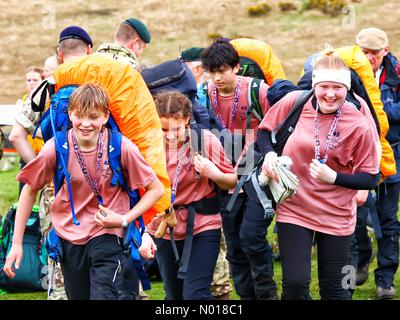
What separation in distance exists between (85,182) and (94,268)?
1.68 feet

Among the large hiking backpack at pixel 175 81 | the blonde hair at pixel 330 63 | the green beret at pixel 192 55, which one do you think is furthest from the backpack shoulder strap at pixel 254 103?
the green beret at pixel 192 55

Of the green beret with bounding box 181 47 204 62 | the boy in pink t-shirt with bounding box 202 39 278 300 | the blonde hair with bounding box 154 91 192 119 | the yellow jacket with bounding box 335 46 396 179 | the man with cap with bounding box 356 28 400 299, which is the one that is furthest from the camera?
the green beret with bounding box 181 47 204 62

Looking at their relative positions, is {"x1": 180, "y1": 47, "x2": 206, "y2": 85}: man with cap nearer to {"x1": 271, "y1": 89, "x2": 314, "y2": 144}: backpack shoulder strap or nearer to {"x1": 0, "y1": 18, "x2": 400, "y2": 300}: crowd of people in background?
{"x1": 0, "y1": 18, "x2": 400, "y2": 300}: crowd of people in background

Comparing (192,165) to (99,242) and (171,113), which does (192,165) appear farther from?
(99,242)

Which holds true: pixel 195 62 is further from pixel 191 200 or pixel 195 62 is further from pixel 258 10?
pixel 258 10

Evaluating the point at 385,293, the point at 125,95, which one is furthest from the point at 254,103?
the point at 125,95

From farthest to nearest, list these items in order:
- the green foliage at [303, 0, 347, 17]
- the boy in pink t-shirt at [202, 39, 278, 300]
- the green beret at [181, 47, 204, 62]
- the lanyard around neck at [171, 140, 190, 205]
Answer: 1. the green foliage at [303, 0, 347, 17]
2. the green beret at [181, 47, 204, 62]
3. the boy in pink t-shirt at [202, 39, 278, 300]
4. the lanyard around neck at [171, 140, 190, 205]

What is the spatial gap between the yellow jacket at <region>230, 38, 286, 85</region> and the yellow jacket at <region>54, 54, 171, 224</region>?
8.84ft

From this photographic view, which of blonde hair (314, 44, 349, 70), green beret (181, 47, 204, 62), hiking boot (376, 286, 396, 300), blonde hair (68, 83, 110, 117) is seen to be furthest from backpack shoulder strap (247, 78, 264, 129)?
blonde hair (68, 83, 110, 117)

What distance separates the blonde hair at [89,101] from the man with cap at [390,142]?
3.51m

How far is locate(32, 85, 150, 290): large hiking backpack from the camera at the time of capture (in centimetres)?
562

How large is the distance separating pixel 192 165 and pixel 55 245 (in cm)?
135

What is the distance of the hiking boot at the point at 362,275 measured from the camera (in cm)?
885

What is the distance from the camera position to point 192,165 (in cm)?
675
